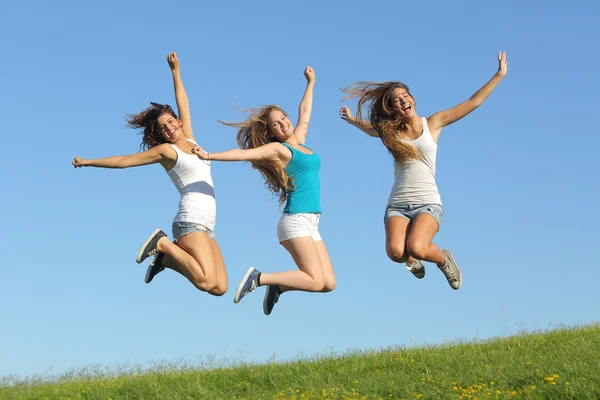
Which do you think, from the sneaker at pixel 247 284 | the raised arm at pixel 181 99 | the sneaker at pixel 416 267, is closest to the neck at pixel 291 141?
the raised arm at pixel 181 99

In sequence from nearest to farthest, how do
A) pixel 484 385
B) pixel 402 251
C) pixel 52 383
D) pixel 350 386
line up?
1. pixel 484 385
2. pixel 350 386
3. pixel 402 251
4. pixel 52 383

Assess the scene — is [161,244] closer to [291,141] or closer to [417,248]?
[291,141]

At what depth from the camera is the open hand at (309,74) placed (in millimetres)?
12575

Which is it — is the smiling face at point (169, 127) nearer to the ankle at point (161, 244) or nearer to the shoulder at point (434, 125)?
the ankle at point (161, 244)

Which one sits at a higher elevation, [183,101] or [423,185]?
[183,101]

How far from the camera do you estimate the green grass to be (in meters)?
9.54

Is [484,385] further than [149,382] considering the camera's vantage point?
No

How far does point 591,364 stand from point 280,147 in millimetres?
5004

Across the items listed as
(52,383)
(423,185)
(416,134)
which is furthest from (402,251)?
(52,383)

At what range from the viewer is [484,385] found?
9586 millimetres

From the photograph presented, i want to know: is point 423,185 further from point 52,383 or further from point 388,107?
point 52,383

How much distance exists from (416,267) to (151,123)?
462cm

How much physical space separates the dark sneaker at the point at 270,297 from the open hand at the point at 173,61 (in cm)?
373

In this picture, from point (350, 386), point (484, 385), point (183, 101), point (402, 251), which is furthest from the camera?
point (183, 101)
